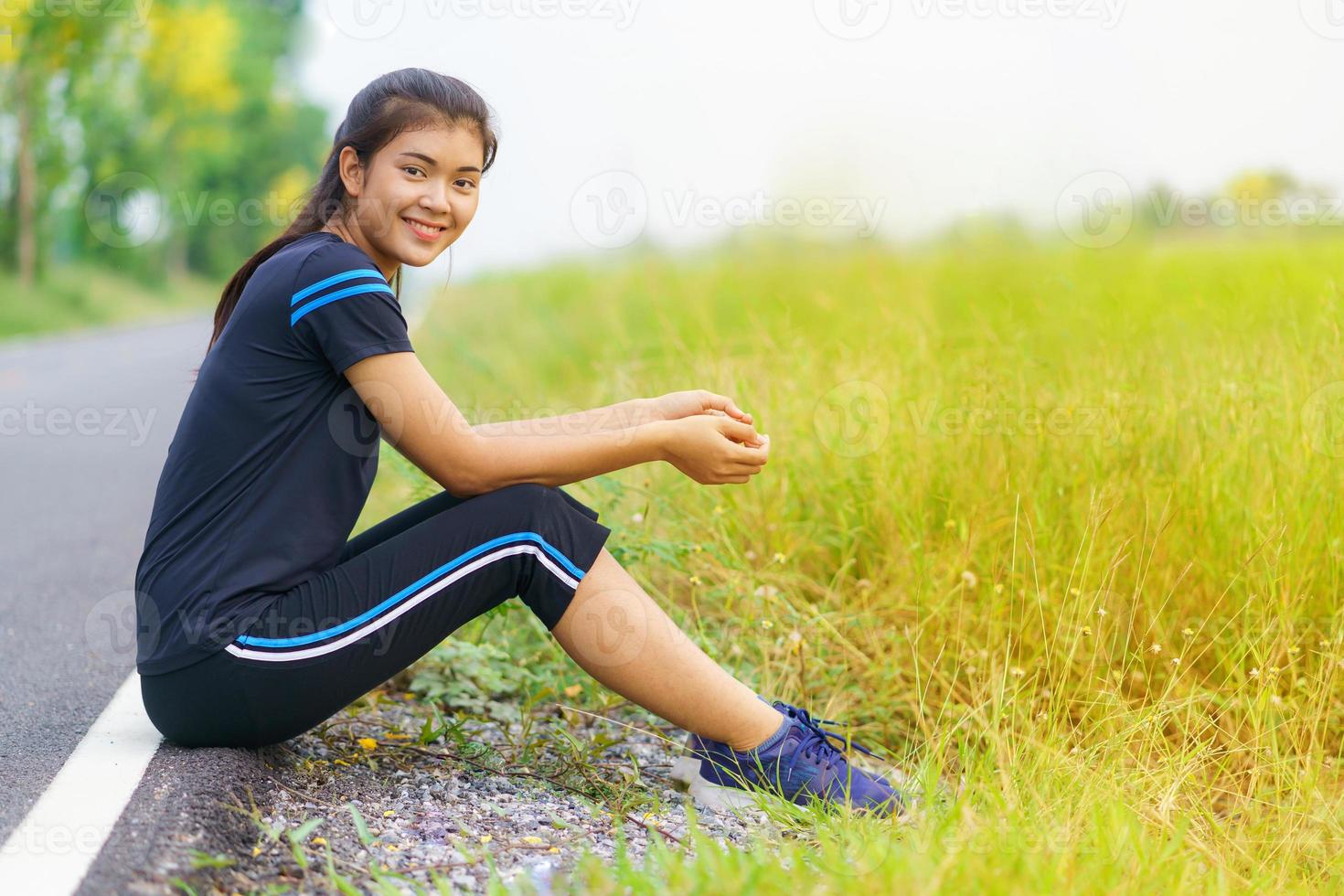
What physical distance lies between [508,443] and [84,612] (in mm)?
1998

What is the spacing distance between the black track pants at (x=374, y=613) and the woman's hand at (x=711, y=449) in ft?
0.74

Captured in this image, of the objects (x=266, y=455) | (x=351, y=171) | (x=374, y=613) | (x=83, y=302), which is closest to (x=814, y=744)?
(x=374, y=613)

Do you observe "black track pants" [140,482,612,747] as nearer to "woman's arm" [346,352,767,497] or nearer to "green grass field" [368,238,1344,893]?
"woman's arm" [346,352,767,497]

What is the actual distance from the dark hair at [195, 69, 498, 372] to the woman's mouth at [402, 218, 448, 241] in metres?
0.14

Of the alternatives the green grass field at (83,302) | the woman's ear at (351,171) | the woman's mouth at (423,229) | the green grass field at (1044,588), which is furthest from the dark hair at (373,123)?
the green grass field at (83,302)

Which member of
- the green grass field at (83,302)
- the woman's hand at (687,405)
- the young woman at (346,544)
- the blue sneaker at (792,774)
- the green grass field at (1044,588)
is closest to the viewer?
the green grass field at (1044,588)

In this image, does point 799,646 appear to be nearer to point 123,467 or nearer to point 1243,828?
point 1243,828

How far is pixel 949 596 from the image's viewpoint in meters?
2.89

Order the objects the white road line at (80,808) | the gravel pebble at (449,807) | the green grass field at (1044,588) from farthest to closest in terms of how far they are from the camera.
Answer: the green grass field at (1044,588)
the gravel pebble at (449,807)
the white road line at (80,808)

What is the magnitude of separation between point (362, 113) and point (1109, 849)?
1.86m

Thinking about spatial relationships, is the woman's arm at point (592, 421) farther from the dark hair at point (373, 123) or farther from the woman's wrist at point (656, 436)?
the dark hair at point (373, 123)

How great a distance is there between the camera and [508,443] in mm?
2141

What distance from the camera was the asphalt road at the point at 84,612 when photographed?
1.84 m

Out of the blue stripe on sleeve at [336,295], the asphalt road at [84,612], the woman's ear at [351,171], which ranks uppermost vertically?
the woman's ear at [351,171]
